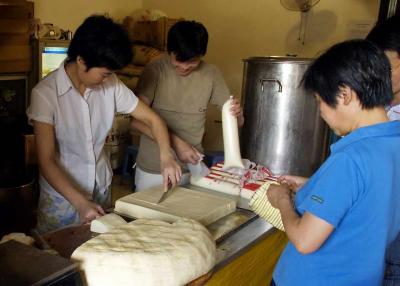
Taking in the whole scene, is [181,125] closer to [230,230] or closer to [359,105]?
[230,230]

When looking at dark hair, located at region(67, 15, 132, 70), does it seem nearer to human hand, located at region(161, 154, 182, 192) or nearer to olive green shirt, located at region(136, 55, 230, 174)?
human hand, located at region(161, 154, 182, 192)

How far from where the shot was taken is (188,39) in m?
1.80

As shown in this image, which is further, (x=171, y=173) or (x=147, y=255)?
(x=171, y=173)

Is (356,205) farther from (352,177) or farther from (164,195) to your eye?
(164,195)

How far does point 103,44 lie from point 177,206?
0.58 m

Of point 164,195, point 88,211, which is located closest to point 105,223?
point 88,211

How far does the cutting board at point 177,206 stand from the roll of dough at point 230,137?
0.78ft

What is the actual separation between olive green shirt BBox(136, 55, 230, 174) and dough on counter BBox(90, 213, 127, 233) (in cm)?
85

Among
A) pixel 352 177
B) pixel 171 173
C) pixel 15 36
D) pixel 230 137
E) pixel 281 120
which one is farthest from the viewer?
pixel 15 36

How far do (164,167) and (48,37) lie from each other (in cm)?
209

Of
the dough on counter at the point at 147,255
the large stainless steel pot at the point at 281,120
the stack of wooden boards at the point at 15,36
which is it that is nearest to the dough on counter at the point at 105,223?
the dough on counter at the point at 147,255

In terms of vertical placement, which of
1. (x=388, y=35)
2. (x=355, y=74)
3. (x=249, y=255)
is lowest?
(x=249, y=255)

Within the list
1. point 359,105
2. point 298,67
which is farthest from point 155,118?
point 359,105

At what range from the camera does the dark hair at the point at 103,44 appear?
4.40 ft
